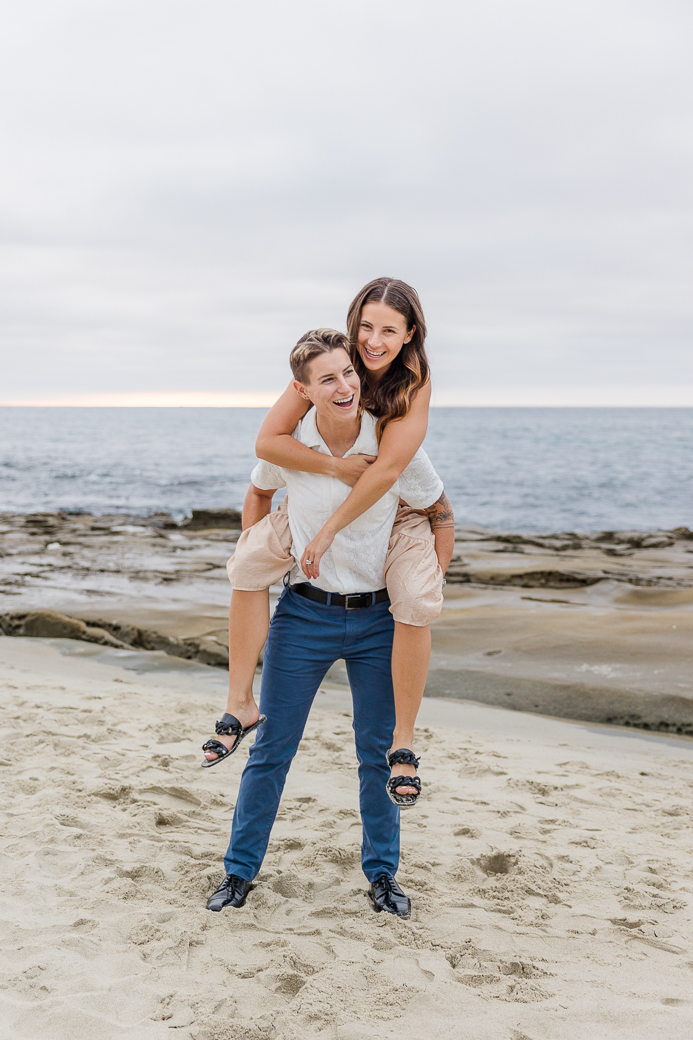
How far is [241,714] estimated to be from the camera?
3.10 m

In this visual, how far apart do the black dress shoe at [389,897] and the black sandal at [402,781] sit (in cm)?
52

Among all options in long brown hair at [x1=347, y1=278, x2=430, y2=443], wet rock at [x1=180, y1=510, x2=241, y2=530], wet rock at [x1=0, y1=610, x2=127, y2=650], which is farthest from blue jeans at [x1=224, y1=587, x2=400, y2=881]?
wet rock at [x1=180, y1=510, x2=241, y2=530]

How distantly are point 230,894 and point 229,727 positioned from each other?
0.71 metres

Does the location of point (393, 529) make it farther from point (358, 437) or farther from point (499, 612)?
point (499, 612)

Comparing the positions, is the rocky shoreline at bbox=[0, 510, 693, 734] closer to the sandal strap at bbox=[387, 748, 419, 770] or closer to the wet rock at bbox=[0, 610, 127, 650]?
the wet rock at bbox=[0, 610, 127, 650]

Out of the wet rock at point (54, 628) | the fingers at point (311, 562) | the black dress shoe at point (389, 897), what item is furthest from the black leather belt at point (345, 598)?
the wet rock at point (54, 628)

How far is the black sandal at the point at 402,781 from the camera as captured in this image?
2887 millimetres

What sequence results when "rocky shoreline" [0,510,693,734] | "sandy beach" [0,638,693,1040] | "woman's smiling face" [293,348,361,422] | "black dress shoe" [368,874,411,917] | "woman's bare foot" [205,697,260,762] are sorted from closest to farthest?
"sandy beach" [0,638,693,1040], "woman's smiling face" [293,348,361,422], "woman's bare foot" [205,697,260,762], "black dress shoe" [368,874,411,917], "rocky shoreline" [0,510,693,734]

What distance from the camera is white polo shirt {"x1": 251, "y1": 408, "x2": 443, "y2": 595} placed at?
2.97 meters

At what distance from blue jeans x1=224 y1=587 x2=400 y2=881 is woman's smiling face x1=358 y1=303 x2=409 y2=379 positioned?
3.08 ft

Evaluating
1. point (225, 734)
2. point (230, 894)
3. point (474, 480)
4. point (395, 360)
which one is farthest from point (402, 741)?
point (474, 480)

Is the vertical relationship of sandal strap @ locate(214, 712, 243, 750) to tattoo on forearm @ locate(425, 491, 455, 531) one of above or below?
below

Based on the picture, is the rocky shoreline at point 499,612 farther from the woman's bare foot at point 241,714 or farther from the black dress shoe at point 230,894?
the woman's bare foot at point 241,714

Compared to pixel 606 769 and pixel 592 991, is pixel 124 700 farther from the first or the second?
pixel 592 991
